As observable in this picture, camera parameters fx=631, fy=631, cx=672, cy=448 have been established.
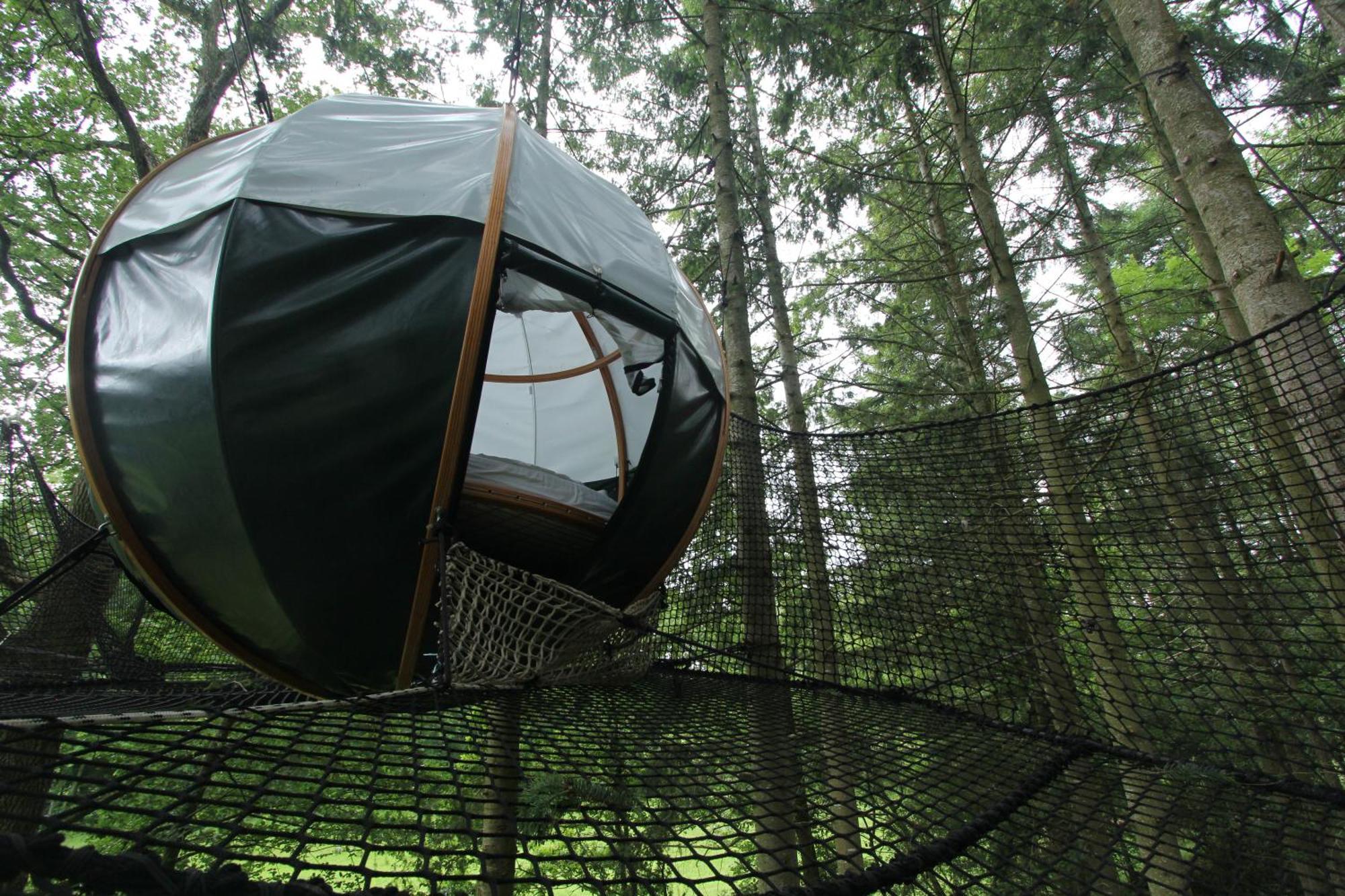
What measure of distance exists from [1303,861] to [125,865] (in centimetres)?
196

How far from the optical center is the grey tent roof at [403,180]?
1.67 meters

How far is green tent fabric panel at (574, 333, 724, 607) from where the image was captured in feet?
6.84

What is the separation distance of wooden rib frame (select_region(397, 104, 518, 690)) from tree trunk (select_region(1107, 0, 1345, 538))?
2.26 metres

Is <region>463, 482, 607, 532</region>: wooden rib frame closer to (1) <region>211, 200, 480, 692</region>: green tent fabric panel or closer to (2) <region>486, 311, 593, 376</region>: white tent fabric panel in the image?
(1) <region>211, 200, 480, 692</region>: green tent fabric panel

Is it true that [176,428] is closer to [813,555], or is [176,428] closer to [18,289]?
[813,555]

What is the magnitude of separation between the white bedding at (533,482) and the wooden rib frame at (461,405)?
281 millimetres

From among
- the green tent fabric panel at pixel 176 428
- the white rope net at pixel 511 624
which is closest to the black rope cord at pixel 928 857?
the white rope net at pixel 511 624

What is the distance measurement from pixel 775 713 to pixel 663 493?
916 millimetres

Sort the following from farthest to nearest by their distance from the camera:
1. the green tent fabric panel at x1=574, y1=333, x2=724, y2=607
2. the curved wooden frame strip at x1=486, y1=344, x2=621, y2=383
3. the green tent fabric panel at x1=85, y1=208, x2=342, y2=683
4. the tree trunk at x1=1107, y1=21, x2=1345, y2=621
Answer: the curved wooden frame strip at x1=486, y1=344, x2=621, y2=383 → the tree trunk at x1=1107, y1=21, x2=1345, y2=621 → the green tent fabric panel at x1=574, y1=333, x2=724, y2=607 → the green tent fabric panel at x1=85, y1=208, x2=342, y2=683

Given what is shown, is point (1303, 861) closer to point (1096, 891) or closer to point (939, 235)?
point (1096, 891)

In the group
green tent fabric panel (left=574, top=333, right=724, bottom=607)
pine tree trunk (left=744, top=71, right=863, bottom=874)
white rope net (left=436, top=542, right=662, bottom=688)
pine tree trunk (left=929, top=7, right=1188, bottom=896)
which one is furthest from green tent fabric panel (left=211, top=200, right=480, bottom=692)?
pine tree trunk (left=929, top=7, right=1188, bottom=896)

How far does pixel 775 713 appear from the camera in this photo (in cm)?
229

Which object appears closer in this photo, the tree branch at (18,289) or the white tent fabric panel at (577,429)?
the white tent fabric panel at (577,429)

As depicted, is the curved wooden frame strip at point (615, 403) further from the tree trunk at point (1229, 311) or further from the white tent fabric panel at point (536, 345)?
the tree trunk at point (1229, 311)
